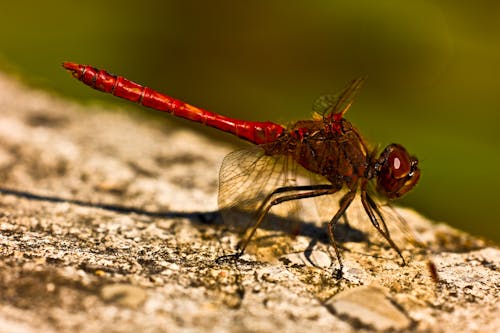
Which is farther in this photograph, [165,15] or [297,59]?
[165,15]

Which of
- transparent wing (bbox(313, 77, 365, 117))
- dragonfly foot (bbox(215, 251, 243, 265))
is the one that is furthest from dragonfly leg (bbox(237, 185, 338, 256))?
transparent wing (bbox(313, 77, 365, 117))

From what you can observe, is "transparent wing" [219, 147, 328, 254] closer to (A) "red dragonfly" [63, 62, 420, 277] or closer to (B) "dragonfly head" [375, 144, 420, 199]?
(A) "red dragonfly" [63, 62, 420, 277]

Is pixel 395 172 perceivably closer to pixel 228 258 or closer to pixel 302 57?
pixel 228 258

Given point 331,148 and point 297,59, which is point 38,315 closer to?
point 331,148

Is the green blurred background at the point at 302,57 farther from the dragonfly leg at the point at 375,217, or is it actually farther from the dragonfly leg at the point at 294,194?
the dragonfly leg at the point at 294,194

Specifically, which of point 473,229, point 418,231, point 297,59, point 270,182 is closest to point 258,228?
point 270,182

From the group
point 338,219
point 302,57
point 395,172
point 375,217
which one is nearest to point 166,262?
point 338,219

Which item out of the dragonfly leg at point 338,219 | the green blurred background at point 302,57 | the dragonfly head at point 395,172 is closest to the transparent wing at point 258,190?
the dragonfly leg at point 338,219
